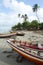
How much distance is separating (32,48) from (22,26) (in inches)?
2171

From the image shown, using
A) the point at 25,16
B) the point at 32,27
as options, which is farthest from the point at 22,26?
the point at 25,16

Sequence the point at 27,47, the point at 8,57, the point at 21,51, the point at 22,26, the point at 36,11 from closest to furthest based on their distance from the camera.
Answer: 1. the point at 21,51
2. the point at 27,47
3. the point at 8,57
4. the point at 22,26
5. the point at 36,11

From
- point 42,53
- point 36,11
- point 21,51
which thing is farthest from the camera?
point 36,11

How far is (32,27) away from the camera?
199ft

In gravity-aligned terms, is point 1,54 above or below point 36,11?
below

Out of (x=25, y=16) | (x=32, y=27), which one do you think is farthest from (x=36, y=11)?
(x=32, y=27)

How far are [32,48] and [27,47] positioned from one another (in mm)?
390

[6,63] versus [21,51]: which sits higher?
[21,51]

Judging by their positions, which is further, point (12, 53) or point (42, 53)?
point (12, 53)

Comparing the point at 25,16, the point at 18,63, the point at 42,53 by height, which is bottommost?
the point at 18,63

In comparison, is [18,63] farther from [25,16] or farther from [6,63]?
[25,16]

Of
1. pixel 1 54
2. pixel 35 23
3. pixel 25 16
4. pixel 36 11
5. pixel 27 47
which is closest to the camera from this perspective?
pixel 27 47

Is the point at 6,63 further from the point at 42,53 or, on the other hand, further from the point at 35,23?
the point at 35,23

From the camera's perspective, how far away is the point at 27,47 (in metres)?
11.4
